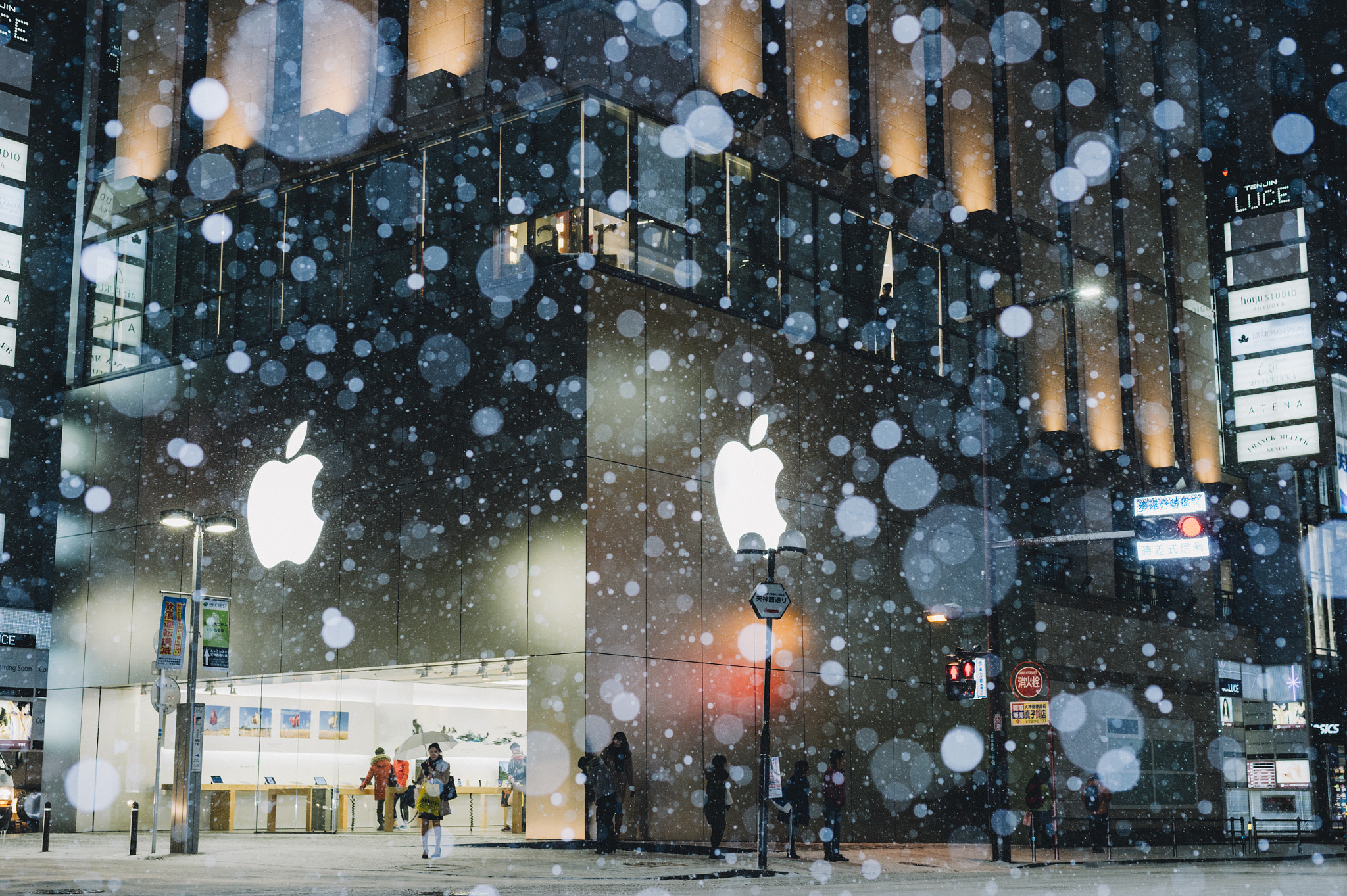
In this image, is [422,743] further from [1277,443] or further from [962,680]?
[1277,443]

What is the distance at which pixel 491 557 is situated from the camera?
26.0m

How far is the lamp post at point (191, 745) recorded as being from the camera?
2131 cm

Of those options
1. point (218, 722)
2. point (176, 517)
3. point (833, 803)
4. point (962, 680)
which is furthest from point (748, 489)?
point (218, 722)

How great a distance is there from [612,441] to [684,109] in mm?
7232

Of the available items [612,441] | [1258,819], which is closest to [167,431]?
[612,441]

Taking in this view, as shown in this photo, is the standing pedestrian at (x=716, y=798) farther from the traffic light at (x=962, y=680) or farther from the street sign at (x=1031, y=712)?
the street sign at (x=1031, y=712)

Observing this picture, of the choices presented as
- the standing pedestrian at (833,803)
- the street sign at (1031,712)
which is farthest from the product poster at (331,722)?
the street sign at (1031,712)

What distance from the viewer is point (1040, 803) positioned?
2752 cm

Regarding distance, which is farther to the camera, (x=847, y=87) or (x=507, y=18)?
(x=847, y=87)

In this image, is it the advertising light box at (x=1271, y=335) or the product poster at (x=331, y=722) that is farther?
the advertising light box at (x=1271, y=335)

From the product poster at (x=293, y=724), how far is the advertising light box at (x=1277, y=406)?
25.6m

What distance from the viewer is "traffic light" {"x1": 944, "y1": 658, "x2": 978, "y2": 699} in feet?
80.1

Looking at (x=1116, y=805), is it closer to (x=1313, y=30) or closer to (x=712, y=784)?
(x=712, y=784)

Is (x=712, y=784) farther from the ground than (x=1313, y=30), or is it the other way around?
(x=1313, y=30)
